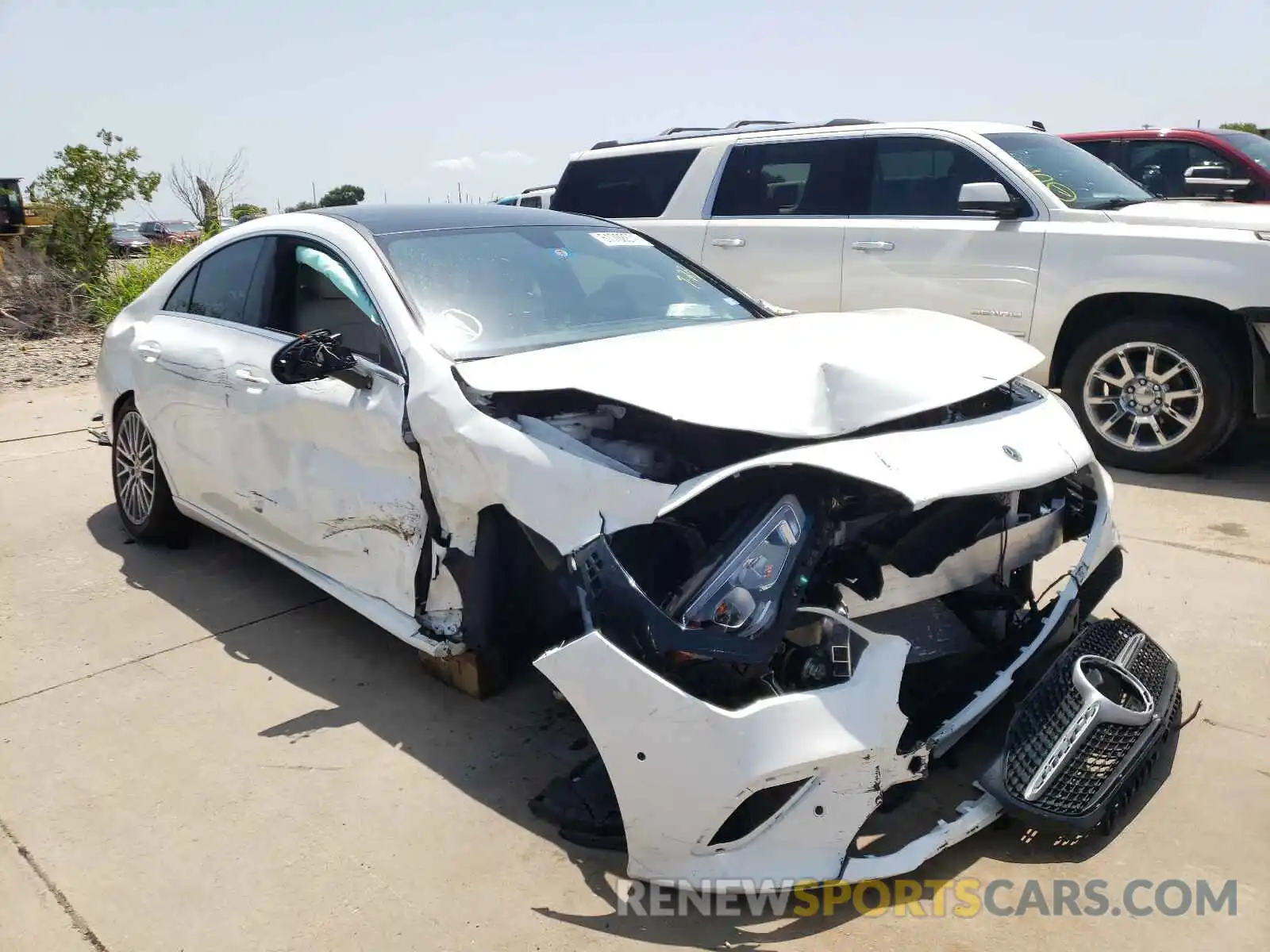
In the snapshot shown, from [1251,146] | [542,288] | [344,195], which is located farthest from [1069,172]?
[344,195]

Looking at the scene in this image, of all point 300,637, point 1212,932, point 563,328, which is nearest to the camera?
point 1212,932

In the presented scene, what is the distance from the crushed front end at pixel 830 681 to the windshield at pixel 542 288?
44.8 inches

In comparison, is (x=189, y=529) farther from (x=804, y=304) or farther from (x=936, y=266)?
(x=936, y=266)

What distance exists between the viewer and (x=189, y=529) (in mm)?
5309

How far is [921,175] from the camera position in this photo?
21.8 feet

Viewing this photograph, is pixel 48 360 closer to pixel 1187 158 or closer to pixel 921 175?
pixel 921 175

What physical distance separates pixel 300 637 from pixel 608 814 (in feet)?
6.44

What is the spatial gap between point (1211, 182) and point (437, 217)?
645 centimetres

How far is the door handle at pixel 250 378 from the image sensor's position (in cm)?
400

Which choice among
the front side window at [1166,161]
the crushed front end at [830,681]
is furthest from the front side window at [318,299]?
the front side window at [1166,161]


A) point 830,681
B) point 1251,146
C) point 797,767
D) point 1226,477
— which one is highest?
A: point 1251,146

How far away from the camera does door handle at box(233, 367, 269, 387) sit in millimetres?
4000

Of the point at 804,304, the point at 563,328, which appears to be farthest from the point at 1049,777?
the point at 804,304

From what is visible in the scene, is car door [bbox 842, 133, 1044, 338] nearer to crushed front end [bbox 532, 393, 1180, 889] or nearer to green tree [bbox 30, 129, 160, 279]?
crushed front end [bbox 532, 393, 1180, 889]
